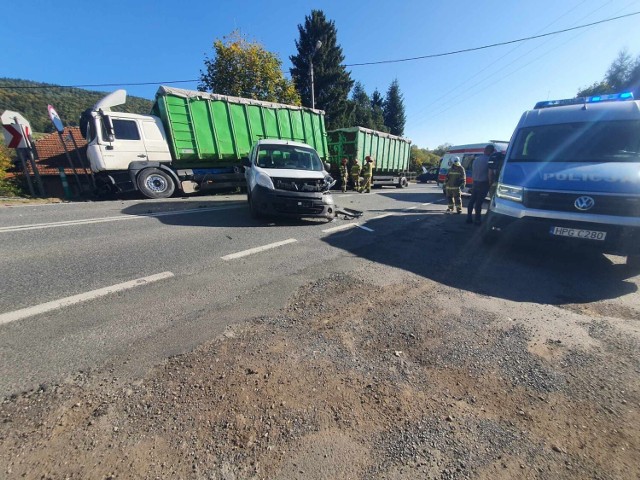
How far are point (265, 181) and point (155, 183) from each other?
5525 millimetres

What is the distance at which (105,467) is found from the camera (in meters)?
1.28

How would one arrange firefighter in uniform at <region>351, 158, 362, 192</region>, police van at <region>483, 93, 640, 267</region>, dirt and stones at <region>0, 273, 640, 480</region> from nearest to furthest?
dirt and stones at <region>0, 273, 640, 480</region> → police van at <region>483, 93, 640, 267</region> → firefighter in uniform at <region>351, 158, 362, 192</region>

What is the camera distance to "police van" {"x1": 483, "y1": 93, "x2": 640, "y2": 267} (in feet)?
11.3

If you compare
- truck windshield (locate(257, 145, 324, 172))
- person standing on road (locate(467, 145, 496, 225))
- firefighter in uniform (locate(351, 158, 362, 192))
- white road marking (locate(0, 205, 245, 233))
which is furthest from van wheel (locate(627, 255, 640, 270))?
firefighter in uniform (locate(351, 158, 362, 192))

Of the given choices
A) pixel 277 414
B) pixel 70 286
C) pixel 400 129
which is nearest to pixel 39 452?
pixel 277 414

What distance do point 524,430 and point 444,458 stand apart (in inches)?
20.6

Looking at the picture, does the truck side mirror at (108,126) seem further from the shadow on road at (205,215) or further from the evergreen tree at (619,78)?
the evergreen tree at (619,78)

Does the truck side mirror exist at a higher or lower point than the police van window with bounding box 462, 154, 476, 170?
higher

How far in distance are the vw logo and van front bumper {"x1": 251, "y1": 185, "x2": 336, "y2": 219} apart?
395cm

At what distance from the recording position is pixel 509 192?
427 cm

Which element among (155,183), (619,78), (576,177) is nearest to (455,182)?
(576,177)

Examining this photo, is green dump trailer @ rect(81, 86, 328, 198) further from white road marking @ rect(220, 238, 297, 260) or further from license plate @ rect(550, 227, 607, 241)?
license plate @ rect(550, 227, 607, 241)

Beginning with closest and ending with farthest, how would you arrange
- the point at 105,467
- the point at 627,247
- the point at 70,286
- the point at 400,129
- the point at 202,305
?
1. the point at 105,467
2. the point at 202,305
3. the point at 70,286
4. the point at 627,247
5. the point at 400,129

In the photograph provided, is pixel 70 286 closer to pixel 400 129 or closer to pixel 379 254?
pixel 379 254
